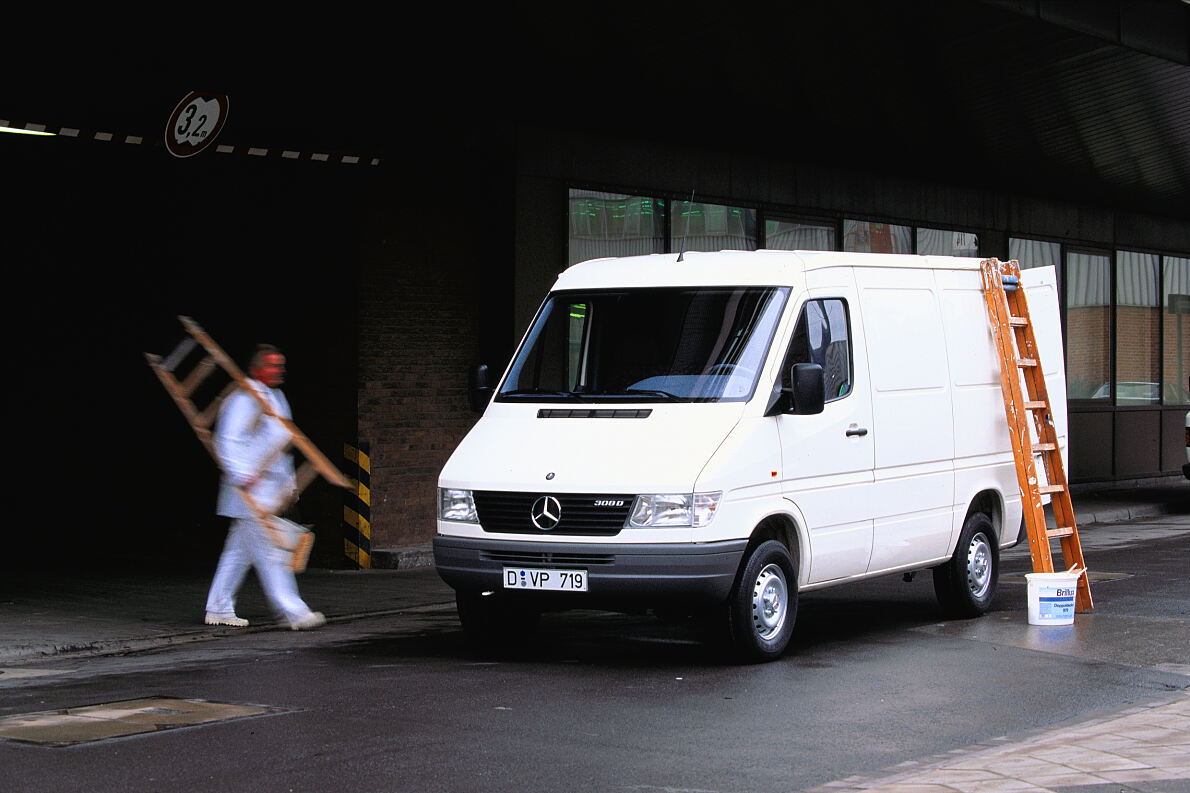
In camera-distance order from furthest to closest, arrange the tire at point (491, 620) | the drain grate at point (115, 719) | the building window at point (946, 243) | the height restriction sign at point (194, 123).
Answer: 1. the building window at point (946, 243)
2. the height restriction sign at point (194, 123)
3. the tire at point (491, 620)
4. the drain grate at point (115, 719)

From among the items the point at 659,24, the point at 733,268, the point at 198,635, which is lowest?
the point at 198,635

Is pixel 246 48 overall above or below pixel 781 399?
above

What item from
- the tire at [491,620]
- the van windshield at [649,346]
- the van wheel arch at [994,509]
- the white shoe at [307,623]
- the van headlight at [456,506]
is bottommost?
the white shoe at [307,623]

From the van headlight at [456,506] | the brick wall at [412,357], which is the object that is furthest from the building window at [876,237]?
the van headlight at [456,506]

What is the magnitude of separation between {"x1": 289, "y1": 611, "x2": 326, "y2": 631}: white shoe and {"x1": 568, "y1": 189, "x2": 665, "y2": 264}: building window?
6389 mm

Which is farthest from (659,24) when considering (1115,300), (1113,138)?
(1115,300)

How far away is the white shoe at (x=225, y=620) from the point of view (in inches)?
447

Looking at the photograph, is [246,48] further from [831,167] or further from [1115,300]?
[1115,300]

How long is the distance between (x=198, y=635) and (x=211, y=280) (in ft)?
19.8

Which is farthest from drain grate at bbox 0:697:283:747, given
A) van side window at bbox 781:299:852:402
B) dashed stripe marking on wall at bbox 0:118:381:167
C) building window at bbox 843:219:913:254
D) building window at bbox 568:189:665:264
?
building window at bbox 843:219:913:254

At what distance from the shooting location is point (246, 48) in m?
14.2

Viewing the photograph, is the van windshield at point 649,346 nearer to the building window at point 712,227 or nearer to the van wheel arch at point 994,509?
the van wheel arch at point 994,509

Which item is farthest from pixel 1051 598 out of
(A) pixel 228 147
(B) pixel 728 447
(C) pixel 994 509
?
(A) pixel 228 147

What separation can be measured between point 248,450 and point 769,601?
3.89 meters
